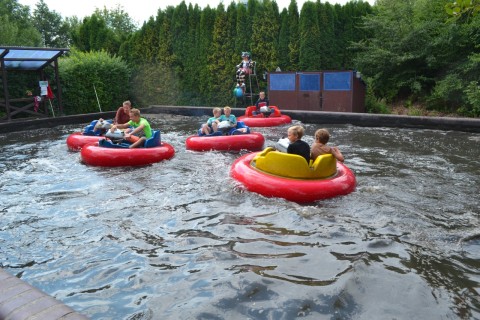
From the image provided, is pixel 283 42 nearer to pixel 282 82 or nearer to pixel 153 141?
pixel 282 82

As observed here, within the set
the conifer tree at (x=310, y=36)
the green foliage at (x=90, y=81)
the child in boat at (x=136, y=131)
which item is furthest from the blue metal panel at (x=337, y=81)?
the green foliage at (x=90, y=81)

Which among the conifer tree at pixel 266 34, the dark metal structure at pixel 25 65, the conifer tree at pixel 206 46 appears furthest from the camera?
the conifer tree at pixel 206 46

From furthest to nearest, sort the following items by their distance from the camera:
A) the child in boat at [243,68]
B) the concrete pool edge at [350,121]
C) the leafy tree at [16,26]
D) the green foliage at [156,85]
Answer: the leafy tree at [16,26]
the green foliage at [156,85]
the child in boat at [243,68]
the concrete pool edge at [350,121]

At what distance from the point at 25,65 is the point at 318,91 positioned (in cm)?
962

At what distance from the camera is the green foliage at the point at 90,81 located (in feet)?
55.0

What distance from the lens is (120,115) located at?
10.2 m

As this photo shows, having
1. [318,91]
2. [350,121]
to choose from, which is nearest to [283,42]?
[318,91]

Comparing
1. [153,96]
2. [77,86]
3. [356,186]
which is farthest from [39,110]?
[356,186]

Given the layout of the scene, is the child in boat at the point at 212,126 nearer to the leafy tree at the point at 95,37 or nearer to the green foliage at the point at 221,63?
the green foliage at the point at 221,63

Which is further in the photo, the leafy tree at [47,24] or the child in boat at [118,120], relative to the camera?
the leafy tree at [47,24]

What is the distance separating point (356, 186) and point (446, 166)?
2.39m

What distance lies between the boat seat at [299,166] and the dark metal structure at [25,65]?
10.2m

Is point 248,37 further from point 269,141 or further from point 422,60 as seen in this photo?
point 269,141

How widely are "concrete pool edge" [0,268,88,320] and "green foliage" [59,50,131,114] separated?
→ 15144 millimetres
